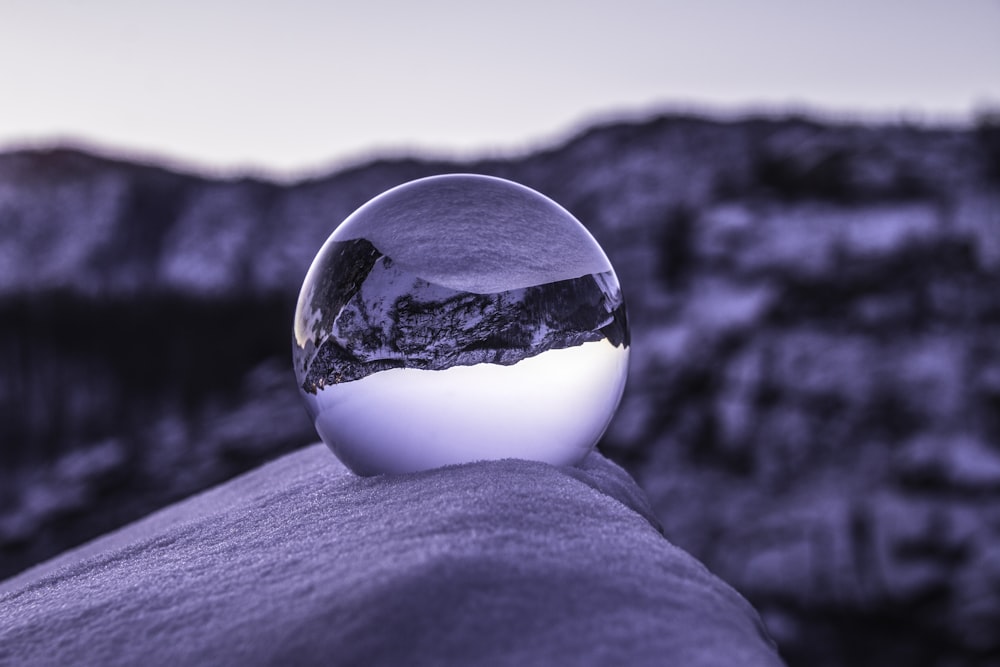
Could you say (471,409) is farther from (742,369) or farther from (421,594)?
(742,369)

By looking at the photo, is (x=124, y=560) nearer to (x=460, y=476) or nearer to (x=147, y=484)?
(x=460, y=476)

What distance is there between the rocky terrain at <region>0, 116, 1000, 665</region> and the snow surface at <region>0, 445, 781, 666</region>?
272 cm

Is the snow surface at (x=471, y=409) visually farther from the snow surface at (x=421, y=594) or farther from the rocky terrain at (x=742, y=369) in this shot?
the rocky terrain at (x=742, y=369)

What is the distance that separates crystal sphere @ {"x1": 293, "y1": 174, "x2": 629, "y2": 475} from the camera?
162cm

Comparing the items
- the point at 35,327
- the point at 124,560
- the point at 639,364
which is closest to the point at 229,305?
the point at 35,327

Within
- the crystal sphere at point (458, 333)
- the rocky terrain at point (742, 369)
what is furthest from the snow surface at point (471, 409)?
the rocky terrain at point (742, 369)

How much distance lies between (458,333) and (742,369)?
20.3 ft

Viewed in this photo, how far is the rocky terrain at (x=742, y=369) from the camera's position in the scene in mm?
6027

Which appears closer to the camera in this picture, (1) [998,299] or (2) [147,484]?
(1) [998,299]

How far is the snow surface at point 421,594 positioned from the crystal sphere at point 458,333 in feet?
0.38

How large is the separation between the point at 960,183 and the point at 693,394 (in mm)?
3460

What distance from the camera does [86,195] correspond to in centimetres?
1393

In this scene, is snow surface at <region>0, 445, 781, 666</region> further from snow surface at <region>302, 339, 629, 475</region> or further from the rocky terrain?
the rocky terrain

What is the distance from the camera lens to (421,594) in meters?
0.99
